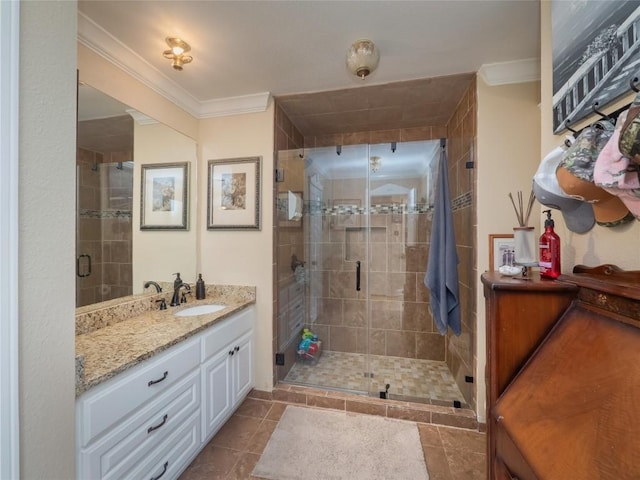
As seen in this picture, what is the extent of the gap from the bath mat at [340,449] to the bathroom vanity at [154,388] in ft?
1.46

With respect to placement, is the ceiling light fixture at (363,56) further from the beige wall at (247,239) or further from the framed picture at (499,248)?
the framed picture at (499,248)

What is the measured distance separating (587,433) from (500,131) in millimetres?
1842

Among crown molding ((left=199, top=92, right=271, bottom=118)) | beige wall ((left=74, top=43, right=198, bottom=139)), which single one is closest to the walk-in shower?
crown molding ((left=199, top=92, right=271, bottom=118))

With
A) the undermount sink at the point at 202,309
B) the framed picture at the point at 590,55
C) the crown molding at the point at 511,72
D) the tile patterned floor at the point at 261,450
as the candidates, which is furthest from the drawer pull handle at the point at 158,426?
the crown molding at the point at 511,72

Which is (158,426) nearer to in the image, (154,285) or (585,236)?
(154,285)

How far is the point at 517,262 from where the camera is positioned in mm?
1001

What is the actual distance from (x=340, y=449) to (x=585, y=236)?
174 centimetres

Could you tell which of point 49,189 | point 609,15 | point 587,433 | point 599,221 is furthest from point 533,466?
point 49,189

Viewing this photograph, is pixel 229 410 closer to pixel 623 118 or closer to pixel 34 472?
pixel 34 472

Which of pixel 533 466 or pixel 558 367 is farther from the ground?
pixel 558 367

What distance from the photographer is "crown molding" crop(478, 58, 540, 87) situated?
1735 millimetres

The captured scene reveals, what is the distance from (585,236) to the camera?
915 millimetres

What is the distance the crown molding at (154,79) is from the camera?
4.70 ft

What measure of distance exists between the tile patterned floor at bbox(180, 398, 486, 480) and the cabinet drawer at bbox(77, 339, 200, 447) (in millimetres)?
601
